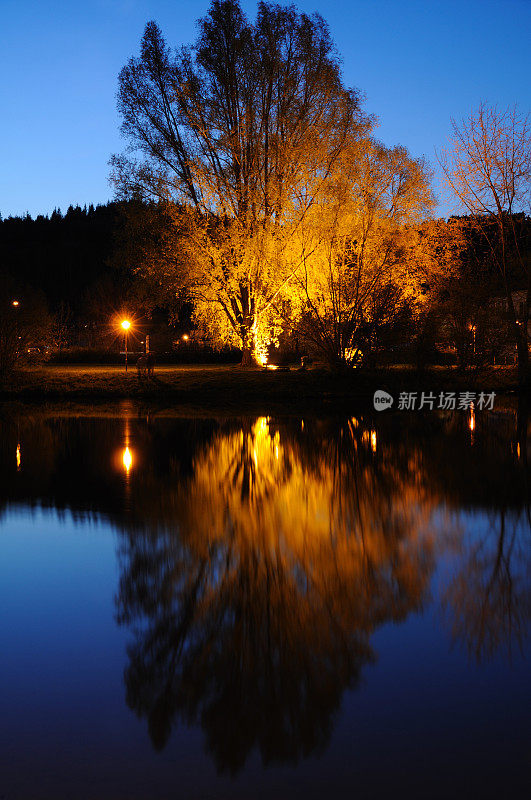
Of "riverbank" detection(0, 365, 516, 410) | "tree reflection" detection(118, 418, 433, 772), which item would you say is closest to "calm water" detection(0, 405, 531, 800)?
"tree reflection" detection(118, 418, 433, 772)

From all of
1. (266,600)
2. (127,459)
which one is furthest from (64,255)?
(266,600)

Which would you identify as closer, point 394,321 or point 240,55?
point 394,321

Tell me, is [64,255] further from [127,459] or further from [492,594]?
[492,594]

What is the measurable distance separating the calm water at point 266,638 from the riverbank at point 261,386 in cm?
1873

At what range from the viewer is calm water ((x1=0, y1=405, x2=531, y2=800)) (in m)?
3.80

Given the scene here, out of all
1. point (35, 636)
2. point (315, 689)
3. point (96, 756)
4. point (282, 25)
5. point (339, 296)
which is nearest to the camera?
point (96, 756)

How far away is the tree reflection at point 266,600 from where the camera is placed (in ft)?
14.3

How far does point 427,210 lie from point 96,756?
3480 cm

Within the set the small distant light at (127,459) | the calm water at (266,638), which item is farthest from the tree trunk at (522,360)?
the calm water at (266,638)

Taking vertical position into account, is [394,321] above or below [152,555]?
above

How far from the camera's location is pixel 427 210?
36250 millimetres

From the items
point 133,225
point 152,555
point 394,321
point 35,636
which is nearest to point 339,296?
point 394,321

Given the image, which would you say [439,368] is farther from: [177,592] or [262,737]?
[262,737]

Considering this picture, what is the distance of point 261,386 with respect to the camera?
31891 mm
